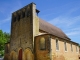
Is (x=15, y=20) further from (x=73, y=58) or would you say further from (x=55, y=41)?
A: (x=73, y=58)

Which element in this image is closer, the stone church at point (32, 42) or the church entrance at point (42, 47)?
the church entrance at point (42, 47)

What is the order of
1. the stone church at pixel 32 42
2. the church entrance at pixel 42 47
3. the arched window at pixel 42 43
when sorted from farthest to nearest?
the arched window at pixel 42 43, the stone church at pixel 32 42, the church entrance at pixel 42 47

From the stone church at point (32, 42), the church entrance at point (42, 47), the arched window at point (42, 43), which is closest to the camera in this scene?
the church entrance at point (42, 47)

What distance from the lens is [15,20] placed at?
28.0 metres

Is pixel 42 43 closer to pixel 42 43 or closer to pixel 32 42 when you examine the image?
pixel 42 43

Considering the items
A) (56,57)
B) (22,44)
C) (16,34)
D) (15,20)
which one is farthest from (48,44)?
(15,20)

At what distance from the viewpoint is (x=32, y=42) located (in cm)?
2258

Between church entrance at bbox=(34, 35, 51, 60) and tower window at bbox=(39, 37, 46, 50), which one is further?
tower window at bbox=(39, 37, 46, 50)

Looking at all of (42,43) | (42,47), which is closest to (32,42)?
(42,43)

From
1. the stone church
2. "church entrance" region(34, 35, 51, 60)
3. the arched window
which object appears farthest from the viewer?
the arched window

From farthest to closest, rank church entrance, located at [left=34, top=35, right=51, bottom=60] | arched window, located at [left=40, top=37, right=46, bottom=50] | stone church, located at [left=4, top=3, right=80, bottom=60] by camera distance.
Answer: arched window, located at [left=40, top=37, right=46, bottom=50]
stone church, located at [left=4, top=3, right=80, bottom=60]
church entrance, located at [left=34, top=35, right=51, bottom=60]

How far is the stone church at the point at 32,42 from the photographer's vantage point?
21.2 meters

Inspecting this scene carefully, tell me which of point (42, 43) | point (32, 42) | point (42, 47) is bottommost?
point (42, 47)

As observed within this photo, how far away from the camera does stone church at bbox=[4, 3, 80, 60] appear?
21.2m
